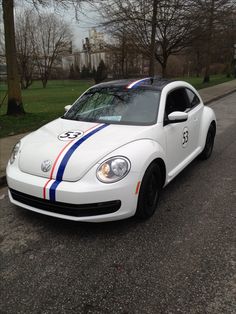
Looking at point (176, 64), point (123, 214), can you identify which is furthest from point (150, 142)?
point (176, 64)

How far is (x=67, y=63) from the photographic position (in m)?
76.3

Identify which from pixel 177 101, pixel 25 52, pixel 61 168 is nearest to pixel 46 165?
pixel 61 168

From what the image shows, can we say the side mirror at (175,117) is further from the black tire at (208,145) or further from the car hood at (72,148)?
the black tire at (208,145)

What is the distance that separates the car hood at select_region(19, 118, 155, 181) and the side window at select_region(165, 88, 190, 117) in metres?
0.73

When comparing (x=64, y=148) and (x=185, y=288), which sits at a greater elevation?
(x=64, y=148)

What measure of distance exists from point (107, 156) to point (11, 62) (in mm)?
7882

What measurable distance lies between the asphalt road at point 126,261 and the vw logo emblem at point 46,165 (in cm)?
69

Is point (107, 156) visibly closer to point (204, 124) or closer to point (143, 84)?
point (143, 84)

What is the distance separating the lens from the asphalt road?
98.8 inches

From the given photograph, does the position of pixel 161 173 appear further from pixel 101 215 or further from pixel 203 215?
pixel 101 215

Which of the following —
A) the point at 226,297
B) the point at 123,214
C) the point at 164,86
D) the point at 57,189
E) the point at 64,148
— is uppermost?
the point at 164,86

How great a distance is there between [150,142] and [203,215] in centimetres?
107

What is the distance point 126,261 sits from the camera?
118 inches

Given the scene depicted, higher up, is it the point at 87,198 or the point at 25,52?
the point at 25,52
